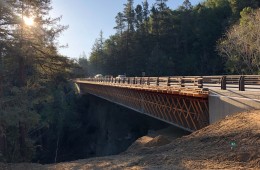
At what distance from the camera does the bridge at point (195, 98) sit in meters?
16.0

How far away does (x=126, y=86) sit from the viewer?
33312 mm

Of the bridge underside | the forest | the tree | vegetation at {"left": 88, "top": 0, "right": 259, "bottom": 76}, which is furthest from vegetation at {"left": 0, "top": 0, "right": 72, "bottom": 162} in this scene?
vegetation at {"left": 88, "top": 0, "right": 259, "bottom": 76}

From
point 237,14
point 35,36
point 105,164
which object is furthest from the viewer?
point 237,14

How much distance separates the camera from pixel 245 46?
49031 mm

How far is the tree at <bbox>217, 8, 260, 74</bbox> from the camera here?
156 feet

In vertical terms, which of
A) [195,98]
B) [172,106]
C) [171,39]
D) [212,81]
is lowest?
[172,106]

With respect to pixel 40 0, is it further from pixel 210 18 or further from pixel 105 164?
pixel 210 18

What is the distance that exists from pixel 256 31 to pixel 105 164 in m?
39.5

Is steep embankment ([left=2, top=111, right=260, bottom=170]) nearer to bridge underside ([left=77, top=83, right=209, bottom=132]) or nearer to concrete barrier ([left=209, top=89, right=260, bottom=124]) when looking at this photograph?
concrete barrier ([left=209, top=89, right=260, bottom=124])

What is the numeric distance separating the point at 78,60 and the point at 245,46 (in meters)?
23.3

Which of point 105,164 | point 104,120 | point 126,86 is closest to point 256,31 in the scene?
point 126,86

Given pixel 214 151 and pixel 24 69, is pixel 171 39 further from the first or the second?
pixel 214 151

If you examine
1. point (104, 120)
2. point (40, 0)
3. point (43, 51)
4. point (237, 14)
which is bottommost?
point (104, 120)

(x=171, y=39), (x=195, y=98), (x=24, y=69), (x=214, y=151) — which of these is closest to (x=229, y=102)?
(x=195, y=98)
